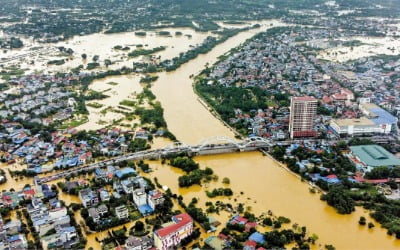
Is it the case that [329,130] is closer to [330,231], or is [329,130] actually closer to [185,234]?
[330,231]

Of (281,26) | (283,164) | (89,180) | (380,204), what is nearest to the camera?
(380,204)

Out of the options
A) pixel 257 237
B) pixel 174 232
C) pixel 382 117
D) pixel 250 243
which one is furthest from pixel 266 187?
pixel 382 117

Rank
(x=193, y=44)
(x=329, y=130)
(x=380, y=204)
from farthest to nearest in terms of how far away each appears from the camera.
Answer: (x=193, y=44) → (x=329, y=130) → (x=380, y=204)

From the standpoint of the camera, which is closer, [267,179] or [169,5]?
[267,179]

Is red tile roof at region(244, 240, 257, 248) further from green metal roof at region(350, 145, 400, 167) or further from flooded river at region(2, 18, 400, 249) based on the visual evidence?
green metal roof at region(350, 145, 400, 167)

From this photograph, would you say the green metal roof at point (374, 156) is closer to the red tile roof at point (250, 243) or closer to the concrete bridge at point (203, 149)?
the concrete bridge at point (203, 149)

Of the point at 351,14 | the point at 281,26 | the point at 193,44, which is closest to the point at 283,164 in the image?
the point at 193,44

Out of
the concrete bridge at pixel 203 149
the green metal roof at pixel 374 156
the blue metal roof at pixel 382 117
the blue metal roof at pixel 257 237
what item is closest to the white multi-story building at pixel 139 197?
the concrete bridge at pixel 203 149
